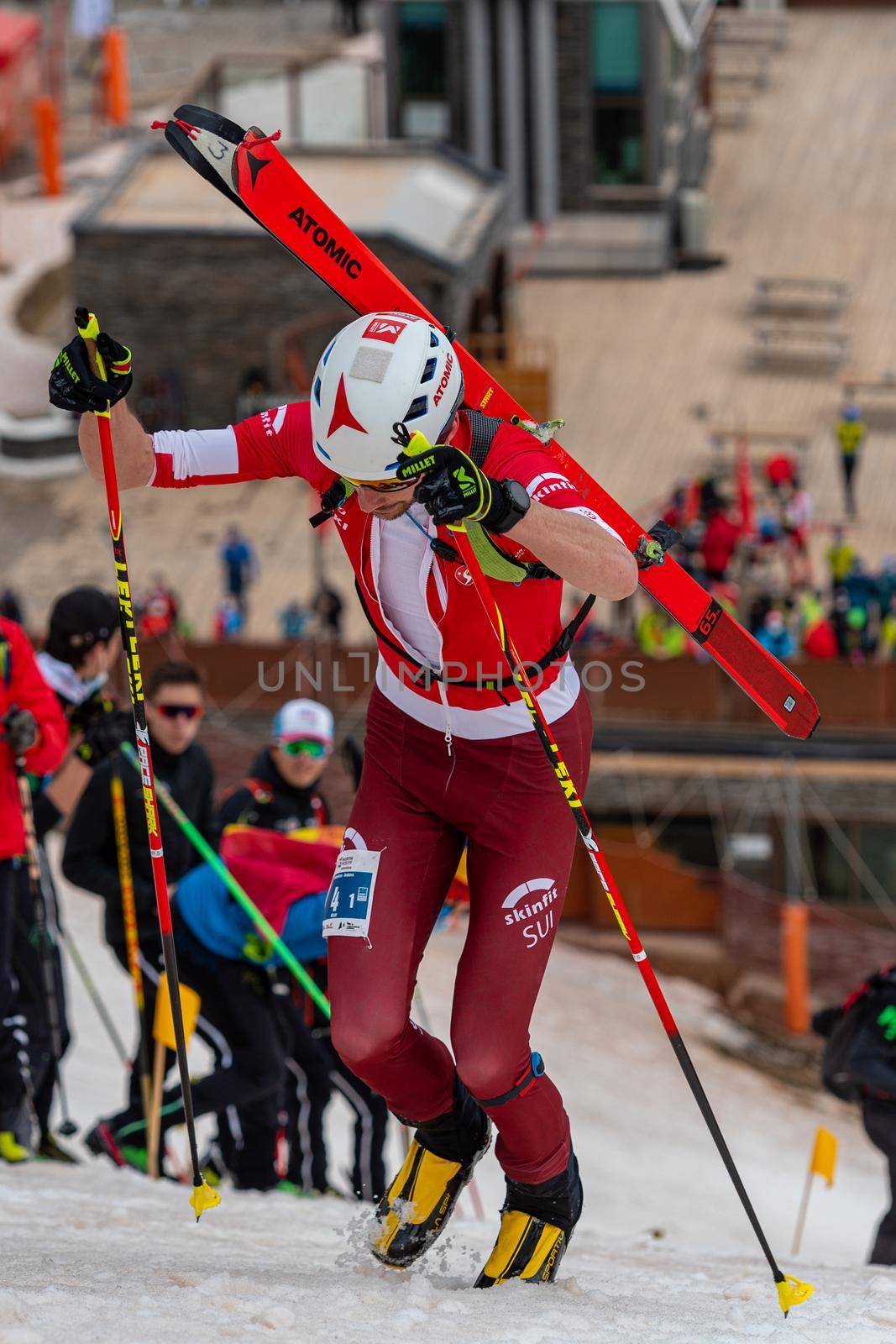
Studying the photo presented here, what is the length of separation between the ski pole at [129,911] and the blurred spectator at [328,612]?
970cm

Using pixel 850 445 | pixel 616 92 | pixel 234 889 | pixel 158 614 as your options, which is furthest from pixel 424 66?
pixel 234 889

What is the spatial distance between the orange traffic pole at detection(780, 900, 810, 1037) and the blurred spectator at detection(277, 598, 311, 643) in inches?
198

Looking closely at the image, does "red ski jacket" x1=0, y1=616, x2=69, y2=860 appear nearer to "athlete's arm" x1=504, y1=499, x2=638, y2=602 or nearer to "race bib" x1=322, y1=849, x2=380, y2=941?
"race bib" x1=322, y1=849, x2=380, y2=941

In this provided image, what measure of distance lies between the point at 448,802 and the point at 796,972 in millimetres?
10932

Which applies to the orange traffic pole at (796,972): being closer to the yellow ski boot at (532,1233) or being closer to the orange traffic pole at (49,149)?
the yellow ski boot at (532,1233)

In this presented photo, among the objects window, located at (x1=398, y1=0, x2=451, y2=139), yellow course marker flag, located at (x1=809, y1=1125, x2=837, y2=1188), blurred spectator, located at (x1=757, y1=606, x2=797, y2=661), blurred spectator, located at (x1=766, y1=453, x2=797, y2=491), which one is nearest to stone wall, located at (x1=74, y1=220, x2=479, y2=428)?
window, located at (x1=398, y1=0, x2=451, y2=139)

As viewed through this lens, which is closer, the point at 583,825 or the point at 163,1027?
the point at 583,825

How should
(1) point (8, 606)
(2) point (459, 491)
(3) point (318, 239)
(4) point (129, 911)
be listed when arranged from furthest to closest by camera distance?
(1) point (8, 606) < (4) point (129, 911) < (3) point (318, 239) < (2) point (459, 491)

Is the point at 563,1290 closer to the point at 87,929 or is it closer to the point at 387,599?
the point at 387,599

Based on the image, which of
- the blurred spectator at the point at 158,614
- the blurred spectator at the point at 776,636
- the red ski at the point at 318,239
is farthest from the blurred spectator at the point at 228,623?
the red ski at the point at 318,239

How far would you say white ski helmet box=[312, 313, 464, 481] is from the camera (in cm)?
476

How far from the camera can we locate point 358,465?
15.7 ft

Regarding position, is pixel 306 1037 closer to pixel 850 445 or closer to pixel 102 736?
pixel 102 736

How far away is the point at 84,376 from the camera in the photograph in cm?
500
